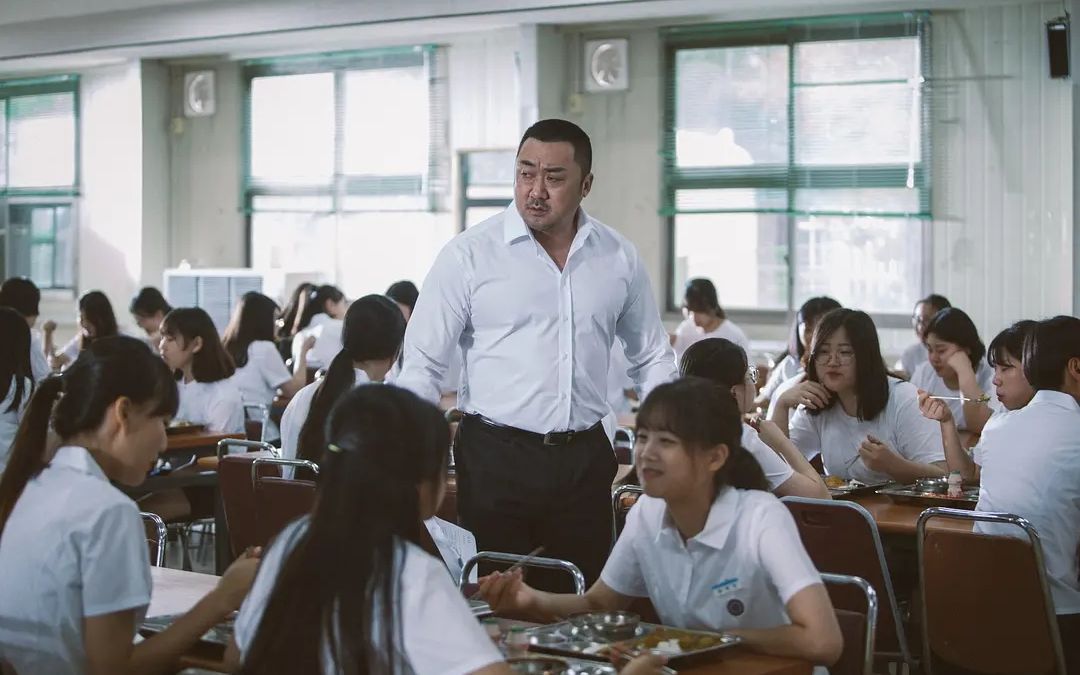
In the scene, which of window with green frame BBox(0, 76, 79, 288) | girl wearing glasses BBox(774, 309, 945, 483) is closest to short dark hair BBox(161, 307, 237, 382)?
girl wearing glasses BBox(774, 309, 945, 483)

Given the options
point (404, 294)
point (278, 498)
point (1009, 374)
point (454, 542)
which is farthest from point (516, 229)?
point (404, 294)

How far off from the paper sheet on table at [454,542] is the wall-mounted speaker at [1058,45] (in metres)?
5.85

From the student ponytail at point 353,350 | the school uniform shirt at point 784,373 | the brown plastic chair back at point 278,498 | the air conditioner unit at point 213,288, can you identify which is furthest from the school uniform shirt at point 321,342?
the brown plastic chair back at point 278,498

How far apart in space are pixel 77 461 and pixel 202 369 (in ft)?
12.6

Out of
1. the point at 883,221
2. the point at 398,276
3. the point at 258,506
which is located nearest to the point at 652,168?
the point at 883,221

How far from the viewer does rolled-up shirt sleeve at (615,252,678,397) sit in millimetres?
3354

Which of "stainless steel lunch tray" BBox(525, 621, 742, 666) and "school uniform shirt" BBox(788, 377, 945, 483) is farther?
"school uniform shirt" BBox(788, 377, 945, 483)

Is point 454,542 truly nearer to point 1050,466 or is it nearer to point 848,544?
point 848,544

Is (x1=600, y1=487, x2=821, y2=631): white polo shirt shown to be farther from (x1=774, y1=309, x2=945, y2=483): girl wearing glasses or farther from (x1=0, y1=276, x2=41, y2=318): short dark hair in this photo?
(x1=0, y1=276, x2=41, y2=318): short dark hair

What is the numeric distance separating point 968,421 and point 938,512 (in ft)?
9.04

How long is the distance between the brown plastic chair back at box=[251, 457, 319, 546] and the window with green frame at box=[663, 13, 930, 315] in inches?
210

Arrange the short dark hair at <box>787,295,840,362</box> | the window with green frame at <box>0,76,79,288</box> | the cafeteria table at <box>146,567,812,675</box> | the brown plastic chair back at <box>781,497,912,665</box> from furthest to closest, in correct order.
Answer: the window with green frame at <box>0,76,79,288</box>, the short dark hair at <box>787,295,840,362</box>, the brown plastic chair back at <box>781,497,912,665</box>, the cafeteria table at <box>146,567,812,675</box>

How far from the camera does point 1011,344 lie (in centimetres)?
377

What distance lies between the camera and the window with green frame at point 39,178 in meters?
11.7
